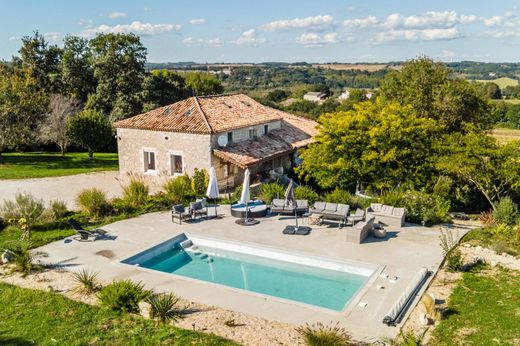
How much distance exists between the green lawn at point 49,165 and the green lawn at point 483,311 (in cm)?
2973

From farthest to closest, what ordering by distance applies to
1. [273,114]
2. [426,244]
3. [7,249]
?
[273,114] < [426,244] < [7,249]

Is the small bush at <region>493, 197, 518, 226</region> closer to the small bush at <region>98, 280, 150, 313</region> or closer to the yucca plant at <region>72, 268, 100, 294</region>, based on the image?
the small bush at <region>98, 280, 150, 313</region>

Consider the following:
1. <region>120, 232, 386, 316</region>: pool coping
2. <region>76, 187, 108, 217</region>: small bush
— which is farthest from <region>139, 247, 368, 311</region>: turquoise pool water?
<region>76, 187, 108, 217</region>: small bush

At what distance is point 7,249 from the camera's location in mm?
16234

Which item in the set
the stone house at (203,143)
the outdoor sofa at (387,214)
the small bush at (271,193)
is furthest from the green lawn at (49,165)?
the outdoor sofa at (387,214)

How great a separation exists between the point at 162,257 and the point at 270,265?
421 cm

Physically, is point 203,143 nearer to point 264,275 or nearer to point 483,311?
point 264,275

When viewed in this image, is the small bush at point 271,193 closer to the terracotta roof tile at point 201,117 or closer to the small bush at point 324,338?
the terracotta roof tile at point 201,117

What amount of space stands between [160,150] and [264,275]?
17006 millimetres

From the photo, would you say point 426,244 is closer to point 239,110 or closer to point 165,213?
point 165,213

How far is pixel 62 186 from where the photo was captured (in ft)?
99.2

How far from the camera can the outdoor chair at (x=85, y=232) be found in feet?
59.2

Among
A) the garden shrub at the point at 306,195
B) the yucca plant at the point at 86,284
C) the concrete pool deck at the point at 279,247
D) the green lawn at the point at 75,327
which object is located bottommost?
the concrete pool deck at the point at 279,247

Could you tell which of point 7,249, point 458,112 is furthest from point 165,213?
point 458,112
